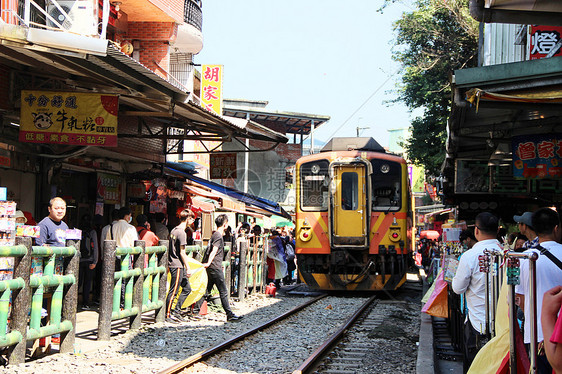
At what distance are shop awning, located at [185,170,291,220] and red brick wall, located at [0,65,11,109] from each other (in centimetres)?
816

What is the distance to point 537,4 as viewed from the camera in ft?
Result: 20.1

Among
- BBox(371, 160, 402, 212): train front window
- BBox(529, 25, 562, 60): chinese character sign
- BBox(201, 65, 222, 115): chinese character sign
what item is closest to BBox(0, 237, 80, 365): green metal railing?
BBox(529, 25, 562, 60): chinese character sign

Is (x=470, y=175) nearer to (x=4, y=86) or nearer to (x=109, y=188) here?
(x=109, y=188)

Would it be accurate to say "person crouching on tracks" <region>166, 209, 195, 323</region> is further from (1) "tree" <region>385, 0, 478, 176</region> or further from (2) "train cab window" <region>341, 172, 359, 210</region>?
(1) "tree" <region>385, 0, 478, 176</region>

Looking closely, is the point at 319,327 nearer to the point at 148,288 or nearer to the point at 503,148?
the point at 148,288

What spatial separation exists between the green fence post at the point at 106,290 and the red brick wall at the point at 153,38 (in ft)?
29.2

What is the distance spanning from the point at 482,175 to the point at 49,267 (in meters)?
8.50

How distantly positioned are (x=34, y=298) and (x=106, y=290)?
57.4 inches

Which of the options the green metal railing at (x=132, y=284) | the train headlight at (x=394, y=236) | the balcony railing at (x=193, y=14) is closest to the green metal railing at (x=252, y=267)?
the train headlight at (x=394, y=236)

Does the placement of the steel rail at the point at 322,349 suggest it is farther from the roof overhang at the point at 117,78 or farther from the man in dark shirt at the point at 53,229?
the roof overhang at the point at 117,78

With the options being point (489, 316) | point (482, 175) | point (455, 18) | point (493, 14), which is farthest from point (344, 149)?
point (489, 316)

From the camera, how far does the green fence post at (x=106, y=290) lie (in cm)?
767

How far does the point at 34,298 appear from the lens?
625 centimetres

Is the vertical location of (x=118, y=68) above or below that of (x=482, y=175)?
above
